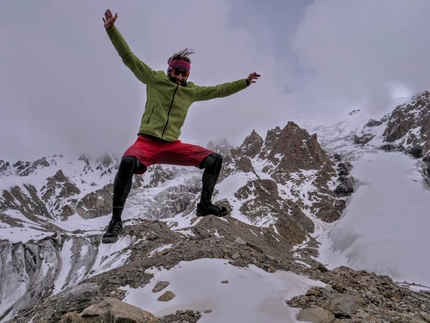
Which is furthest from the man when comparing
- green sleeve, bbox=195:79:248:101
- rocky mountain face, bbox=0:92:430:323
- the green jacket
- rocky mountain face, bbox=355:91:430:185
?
rocky mountain face, bbox=355:91:430:185

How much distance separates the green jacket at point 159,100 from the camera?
6.47m

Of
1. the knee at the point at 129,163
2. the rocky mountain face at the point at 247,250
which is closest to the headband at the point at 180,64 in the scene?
the knee at the point at 129,163

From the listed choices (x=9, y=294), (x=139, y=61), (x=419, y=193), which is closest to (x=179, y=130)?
(x=139, y=61)

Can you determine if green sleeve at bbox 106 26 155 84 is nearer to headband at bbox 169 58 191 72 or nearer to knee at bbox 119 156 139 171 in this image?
headband at bbox 169 58 191 72

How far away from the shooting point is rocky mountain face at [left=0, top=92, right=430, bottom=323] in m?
7.80

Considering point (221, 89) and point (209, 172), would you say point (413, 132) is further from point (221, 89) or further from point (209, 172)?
point (209, 172)

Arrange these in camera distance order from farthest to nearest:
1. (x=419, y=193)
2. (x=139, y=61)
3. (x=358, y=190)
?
(x=358, y=190)
(x=419, y=193)
(x=139, y=61)

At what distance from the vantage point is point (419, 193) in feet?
403

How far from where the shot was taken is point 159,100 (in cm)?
662

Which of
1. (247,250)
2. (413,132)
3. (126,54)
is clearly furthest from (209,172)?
(413,132)

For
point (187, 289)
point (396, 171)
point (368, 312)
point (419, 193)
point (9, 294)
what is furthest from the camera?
point (396, 171)

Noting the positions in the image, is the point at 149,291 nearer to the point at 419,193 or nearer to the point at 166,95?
the point at 166,95

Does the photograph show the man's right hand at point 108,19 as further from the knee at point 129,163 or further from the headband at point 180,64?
the knee at point 129,163

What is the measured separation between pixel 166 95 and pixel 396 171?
162592 millimetres
